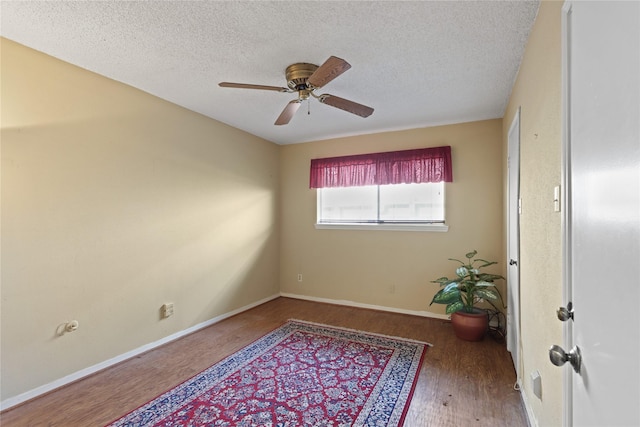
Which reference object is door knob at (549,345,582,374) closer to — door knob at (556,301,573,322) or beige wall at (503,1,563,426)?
door knob at (556,301,573,322)

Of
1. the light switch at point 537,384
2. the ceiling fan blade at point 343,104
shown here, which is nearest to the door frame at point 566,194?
the light switch at point 537,384

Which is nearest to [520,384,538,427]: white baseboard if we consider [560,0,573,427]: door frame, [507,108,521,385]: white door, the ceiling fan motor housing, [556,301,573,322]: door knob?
[507,108,521,385]: white door

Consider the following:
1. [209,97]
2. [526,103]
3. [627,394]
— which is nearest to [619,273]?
[627,394]

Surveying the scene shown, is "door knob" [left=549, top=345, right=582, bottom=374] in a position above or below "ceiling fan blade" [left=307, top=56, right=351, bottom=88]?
below

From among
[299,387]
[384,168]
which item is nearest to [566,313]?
[299,387]

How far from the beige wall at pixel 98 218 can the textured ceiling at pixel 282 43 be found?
321 millimetres

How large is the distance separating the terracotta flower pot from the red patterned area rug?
1.45ft

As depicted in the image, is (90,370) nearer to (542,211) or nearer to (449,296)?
(449,296)

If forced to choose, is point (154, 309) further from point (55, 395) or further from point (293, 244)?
point (293, 244)

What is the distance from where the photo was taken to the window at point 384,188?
363 centimetres

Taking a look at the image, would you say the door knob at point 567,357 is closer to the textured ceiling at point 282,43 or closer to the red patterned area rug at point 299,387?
the red patterned area rug at point 299,387

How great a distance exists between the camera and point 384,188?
13.1 feet

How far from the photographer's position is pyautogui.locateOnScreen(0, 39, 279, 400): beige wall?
1.97 meters

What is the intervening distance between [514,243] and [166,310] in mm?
3226
